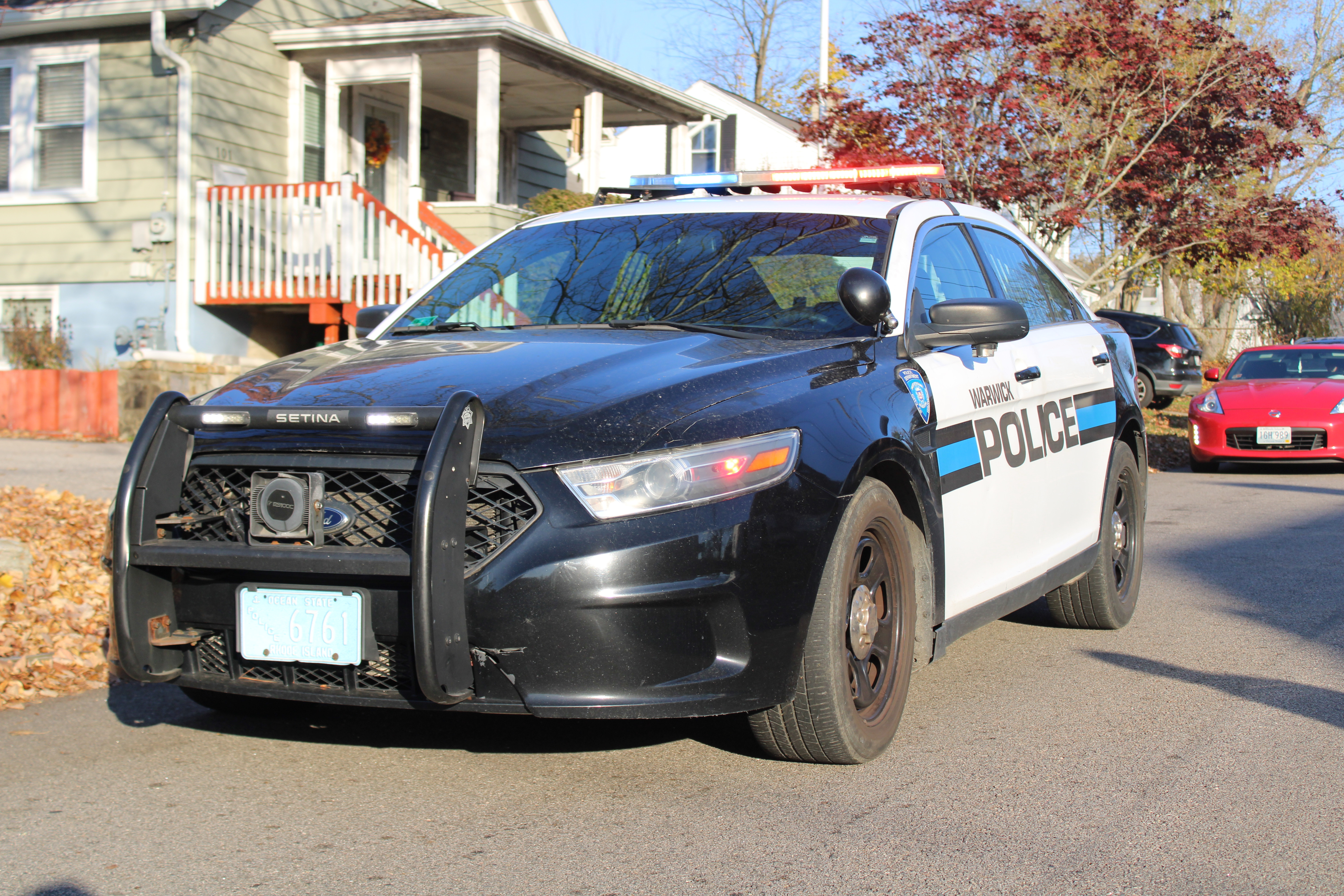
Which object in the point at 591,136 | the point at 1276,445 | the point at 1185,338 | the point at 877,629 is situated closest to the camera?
the point at 877,629

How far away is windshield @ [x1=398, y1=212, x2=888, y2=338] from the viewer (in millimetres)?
4566

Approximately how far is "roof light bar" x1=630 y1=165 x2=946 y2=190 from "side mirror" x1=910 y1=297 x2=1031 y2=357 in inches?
55.1

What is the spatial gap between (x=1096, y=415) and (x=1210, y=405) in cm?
1045

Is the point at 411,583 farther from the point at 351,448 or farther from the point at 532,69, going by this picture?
the point at 532,69

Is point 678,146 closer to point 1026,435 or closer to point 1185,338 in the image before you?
point 1185,338

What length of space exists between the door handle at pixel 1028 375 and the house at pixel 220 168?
10.4m

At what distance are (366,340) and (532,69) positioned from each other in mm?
14054

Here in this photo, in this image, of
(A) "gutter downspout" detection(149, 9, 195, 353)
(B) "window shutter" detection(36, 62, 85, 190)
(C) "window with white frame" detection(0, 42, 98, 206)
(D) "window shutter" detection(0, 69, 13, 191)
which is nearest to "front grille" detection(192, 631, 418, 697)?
(A) "gutter downspout" detection(149, 9, 195, 353)

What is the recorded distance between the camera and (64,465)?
11.5m

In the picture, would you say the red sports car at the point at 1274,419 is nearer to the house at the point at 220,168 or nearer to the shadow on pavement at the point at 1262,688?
the house at the point at 220,168

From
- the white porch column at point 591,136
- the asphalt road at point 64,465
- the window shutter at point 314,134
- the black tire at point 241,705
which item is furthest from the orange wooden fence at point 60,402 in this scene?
the black tire at point 241,705

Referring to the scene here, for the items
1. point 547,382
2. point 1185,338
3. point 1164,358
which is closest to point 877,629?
point 547,382

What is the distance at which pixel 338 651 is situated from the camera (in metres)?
3.46

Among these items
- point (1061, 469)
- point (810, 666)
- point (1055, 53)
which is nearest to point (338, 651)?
point (810, 666)
